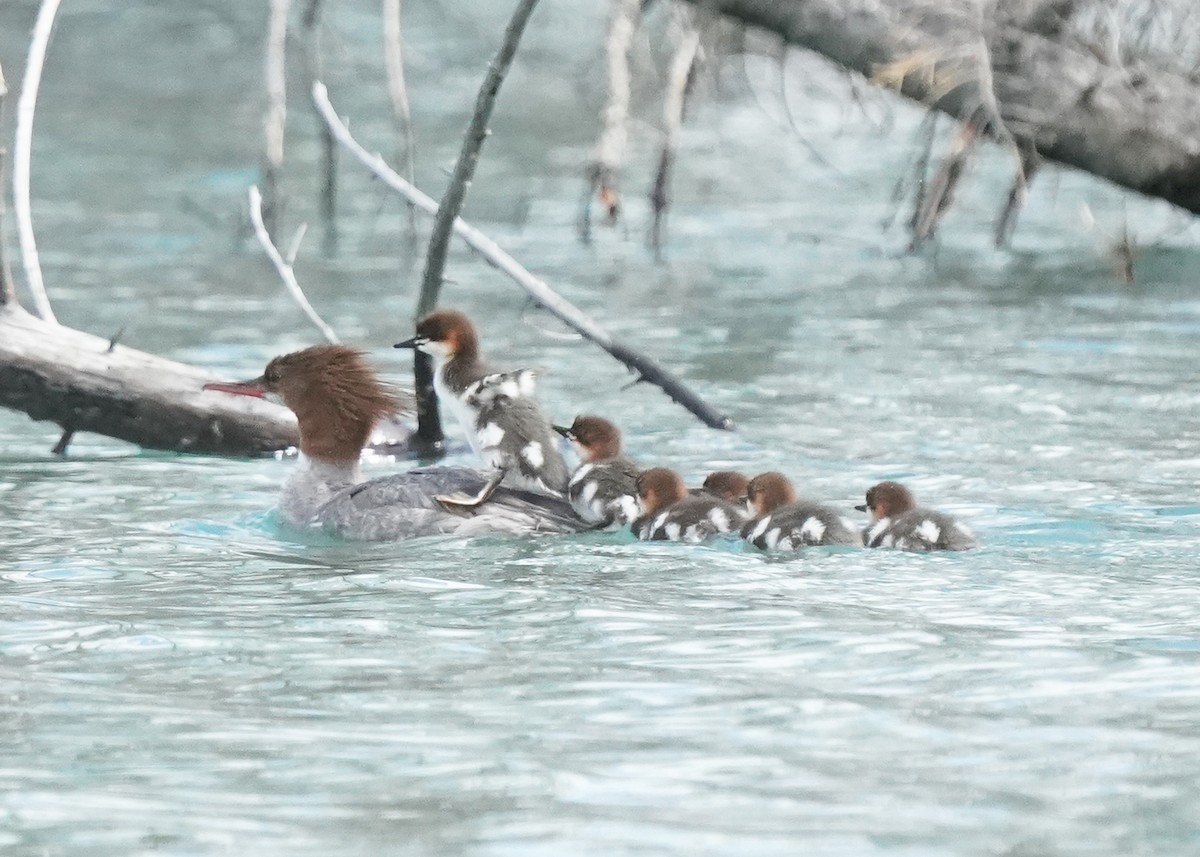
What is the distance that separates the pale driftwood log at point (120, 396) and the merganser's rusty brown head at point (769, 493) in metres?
2.17

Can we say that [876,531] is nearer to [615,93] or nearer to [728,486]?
[728,486]

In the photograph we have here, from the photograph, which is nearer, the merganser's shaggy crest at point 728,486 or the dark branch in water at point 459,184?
the merganser's shaggy crest at point 728,486

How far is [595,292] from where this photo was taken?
12234mm

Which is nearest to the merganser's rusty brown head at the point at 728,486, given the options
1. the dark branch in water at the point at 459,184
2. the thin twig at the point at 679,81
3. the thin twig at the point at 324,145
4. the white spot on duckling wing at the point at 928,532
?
the white spot on duckling wing at the point at 928,532

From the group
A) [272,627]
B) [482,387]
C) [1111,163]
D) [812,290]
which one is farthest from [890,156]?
[272,627]

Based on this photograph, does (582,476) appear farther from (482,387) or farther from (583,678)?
(583,678)

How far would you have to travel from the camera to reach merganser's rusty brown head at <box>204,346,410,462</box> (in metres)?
6.83

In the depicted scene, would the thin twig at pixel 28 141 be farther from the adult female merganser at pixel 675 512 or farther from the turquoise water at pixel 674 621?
the adult female merganser at pixel 675 512

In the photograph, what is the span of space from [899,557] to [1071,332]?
521cm

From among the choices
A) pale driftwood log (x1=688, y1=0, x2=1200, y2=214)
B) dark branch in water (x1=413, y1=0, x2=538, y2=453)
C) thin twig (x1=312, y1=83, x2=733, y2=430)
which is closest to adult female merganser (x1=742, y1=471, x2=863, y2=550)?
thin twig (x1=312, y1=83, x2=733, y2=430)

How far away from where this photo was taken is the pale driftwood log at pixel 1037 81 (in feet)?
34.3

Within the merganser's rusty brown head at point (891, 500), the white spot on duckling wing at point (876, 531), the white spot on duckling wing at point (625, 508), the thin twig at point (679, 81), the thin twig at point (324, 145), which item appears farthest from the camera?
the thin twig at point (324, 145)

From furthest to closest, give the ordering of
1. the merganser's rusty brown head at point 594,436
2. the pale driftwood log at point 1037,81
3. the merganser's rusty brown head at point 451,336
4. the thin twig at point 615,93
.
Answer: the thin twig at point 615,93, the pale driftwood log at point 1037,81, the merganser's rusty brown head at point 451,336, the merganser's rusty brown head at point 594,436

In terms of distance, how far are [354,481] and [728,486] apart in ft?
3.89
